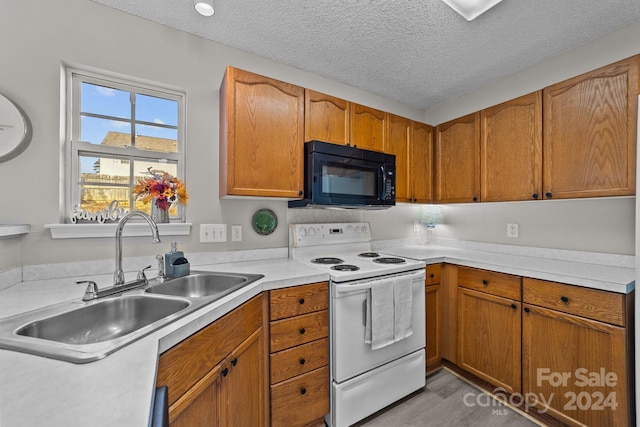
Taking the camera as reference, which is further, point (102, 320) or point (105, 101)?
point (105, 101)

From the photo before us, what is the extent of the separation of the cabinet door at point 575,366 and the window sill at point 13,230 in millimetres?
2790

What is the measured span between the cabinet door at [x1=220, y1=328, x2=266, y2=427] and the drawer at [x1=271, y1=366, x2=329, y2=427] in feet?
0.28

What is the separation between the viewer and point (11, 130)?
1347mm

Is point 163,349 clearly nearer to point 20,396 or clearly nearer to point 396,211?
point 20,396

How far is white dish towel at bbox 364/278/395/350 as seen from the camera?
164 centimetres

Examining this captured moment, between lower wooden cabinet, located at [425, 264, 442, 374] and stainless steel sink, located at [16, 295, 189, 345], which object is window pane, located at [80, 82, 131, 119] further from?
lower wooden cabinet, located at [425, 264, 442, 374]

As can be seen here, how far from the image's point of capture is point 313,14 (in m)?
1.62

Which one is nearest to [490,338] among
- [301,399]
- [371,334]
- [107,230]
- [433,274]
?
[433,274]

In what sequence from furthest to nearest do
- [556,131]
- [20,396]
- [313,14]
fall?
1. [556,131]
2. [313,14]
3. [20,396]

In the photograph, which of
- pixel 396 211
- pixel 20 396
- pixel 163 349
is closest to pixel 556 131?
pixel 396 211

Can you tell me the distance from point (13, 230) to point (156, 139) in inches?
33.7

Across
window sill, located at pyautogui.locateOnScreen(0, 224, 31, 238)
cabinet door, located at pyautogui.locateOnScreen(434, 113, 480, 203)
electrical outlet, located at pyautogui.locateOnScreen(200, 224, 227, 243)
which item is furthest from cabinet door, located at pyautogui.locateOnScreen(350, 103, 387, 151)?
window sill, located at pyautogui.locateOnScreen(0, 224, 31, 238)

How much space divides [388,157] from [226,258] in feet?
4.83

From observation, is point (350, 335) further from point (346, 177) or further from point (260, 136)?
point (260, 136)
